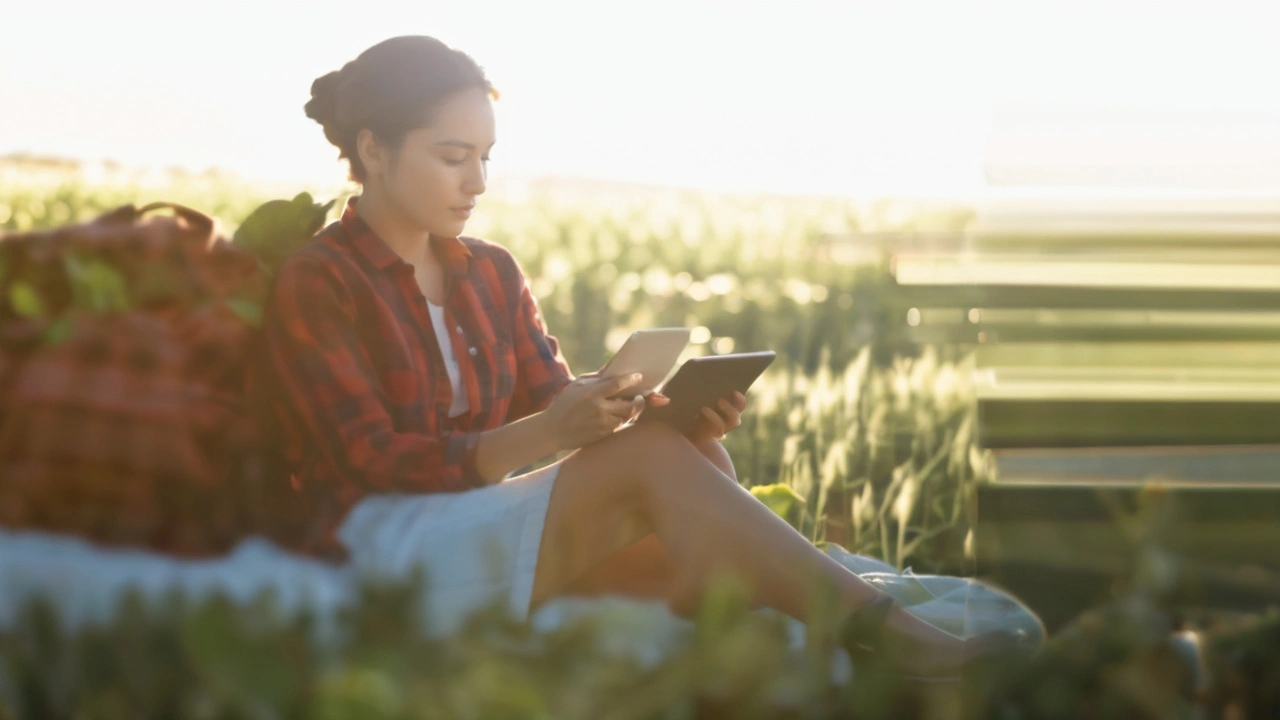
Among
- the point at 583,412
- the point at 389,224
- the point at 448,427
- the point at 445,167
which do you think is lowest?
the point at 448,427

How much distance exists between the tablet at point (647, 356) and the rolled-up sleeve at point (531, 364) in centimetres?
39

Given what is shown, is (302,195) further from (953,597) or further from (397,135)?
(953,597)

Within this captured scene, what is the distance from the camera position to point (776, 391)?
4941 millimetres

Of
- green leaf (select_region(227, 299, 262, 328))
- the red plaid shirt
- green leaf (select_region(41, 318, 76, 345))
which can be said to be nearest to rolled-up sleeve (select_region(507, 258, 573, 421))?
the red plaid shirt

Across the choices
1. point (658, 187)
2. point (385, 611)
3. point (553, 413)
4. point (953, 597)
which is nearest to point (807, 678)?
point (385, 611)

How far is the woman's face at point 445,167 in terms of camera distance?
2613mm

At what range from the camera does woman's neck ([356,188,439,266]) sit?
8.79ft

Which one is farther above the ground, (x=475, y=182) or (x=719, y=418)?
(x=475, y=182)

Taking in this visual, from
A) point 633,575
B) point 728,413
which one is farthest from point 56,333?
point 728,413

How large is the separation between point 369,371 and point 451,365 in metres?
0.24

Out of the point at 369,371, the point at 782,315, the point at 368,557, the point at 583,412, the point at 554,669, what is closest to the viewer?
the point at 554,669

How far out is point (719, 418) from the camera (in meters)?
2.69

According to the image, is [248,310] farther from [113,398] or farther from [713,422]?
[713,422]

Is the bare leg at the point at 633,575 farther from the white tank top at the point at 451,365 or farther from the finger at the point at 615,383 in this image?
the white tank top at the point at 451,365
